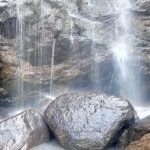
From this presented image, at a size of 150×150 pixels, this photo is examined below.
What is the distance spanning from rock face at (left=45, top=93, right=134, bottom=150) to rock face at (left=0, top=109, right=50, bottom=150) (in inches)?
8.7

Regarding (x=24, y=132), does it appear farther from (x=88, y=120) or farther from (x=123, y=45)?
(x=123, y=45)

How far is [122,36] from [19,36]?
2725 millimetres

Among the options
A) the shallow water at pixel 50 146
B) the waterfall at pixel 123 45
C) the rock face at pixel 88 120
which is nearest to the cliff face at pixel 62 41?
the waterfall at pixel 123 45

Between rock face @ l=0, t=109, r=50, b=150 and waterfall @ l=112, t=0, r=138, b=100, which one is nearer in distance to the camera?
rock face @ l=0, t=109, r=50, b=150

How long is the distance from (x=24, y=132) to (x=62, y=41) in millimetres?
2787

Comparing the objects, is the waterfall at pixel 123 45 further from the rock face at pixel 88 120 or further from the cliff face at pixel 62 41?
the rock face at pixel 88 120

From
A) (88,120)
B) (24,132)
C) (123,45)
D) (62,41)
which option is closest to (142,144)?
(88,120)

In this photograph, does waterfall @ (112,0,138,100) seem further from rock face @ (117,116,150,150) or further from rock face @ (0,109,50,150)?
rock face @ (0,109,50,150)

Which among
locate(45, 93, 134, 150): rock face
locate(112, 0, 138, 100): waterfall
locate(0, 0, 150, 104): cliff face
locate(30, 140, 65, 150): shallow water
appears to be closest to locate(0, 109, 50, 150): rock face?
locate(30, 140, 65, 150): shallow water

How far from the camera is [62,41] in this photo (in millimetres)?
8656

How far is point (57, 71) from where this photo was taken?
8938mm

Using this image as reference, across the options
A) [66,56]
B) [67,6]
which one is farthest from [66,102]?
[67,6]

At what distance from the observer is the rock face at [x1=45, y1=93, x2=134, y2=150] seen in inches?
261

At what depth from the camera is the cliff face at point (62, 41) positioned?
328 inches
